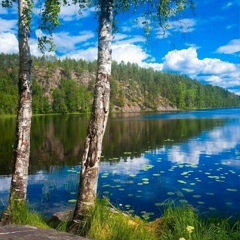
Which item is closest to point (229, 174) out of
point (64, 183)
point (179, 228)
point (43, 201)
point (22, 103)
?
point (64, 183)

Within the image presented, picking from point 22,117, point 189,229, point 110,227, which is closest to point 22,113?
point 22,117

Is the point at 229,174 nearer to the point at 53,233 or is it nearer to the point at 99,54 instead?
the point at 99,54

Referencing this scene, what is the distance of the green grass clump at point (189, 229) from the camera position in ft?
24.0

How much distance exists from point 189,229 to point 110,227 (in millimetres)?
2023

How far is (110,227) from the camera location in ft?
25.3

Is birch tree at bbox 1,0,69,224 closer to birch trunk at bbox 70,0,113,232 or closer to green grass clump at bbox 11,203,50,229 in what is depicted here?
green grass clump at bbox 11,203,50,229

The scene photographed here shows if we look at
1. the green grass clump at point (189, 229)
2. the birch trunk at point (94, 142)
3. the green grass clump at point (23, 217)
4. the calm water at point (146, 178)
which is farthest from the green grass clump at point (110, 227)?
the calm water at point (146, 178)

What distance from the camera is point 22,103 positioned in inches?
374

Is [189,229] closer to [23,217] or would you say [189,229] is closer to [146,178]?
[23,217]

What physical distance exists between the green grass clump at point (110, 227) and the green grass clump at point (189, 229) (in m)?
0.56

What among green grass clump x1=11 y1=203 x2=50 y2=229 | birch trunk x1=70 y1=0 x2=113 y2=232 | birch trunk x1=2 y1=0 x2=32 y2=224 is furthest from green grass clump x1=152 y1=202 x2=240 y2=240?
birch trunk x1=2 y1=0 x2=32 y2=224

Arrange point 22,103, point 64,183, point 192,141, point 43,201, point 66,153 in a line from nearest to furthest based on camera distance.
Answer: point 22,103, point 43,201, point 64,183, point 66,153, point 192,141

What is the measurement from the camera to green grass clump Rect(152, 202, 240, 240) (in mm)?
7316

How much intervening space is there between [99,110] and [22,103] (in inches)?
111
